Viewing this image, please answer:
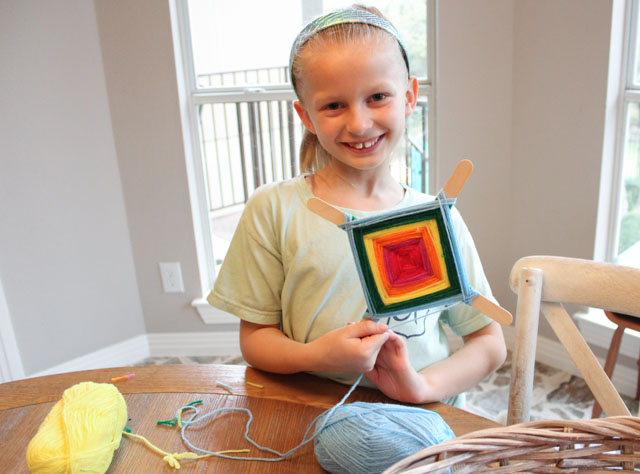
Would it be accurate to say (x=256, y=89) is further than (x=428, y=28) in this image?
Yes

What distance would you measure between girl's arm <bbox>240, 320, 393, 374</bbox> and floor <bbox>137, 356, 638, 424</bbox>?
1.13 m

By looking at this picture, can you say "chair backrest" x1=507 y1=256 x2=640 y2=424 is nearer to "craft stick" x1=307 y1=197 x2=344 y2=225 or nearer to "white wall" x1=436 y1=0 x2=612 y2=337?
"craft stick" x1=307 y1=197 x2=344 y2=225

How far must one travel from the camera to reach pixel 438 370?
780mm

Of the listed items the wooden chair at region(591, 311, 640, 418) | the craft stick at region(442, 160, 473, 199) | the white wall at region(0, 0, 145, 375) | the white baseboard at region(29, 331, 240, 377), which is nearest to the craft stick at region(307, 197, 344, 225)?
the craft stick at region(442, 160, 473, 199)

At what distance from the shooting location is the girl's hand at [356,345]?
0.67 metres

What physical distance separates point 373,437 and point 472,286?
34 cm

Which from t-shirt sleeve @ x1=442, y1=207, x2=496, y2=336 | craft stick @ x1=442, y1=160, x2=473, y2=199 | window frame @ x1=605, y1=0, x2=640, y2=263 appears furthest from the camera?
window frame @ x1=605, y1=0, x2=640, y2=263

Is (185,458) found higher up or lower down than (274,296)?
lower down

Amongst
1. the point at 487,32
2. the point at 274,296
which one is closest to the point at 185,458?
the point at 274,296

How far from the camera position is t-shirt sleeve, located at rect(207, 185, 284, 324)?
2.80 ft

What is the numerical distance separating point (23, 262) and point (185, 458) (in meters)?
1.55

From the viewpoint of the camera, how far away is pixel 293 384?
0.80m

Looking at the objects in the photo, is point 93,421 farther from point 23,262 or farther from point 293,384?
point 23,262

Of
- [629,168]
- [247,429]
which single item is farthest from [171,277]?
[629,168]
